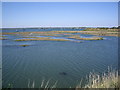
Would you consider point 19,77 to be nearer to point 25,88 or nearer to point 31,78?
point 31,78

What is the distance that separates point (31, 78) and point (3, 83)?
5.34ft

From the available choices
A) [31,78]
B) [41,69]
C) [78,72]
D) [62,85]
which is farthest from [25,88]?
[78,72]

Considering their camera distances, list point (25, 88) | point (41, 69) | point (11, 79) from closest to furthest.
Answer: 1. point (25, 88)
2. point (11, 79)
3. point (41, 69)

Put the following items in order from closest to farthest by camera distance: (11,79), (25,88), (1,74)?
(25,88) → (11,79) → (1,74)

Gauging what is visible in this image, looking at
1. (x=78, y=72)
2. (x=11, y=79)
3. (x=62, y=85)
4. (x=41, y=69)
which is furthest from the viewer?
(x=41, y=69)

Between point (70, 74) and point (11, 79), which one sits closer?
point (11, 79)

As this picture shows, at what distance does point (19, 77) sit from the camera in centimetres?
856

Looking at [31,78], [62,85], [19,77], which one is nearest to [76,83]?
[62,85]

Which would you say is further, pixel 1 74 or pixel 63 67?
pixel 63 67

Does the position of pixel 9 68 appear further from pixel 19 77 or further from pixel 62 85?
pixel 62 85

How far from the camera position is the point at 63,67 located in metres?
10.6

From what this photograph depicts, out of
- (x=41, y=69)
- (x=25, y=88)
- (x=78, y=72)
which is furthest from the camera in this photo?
(x=41, y=69)

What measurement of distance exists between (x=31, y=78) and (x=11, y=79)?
1.20 m

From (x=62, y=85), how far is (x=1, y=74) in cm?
427
